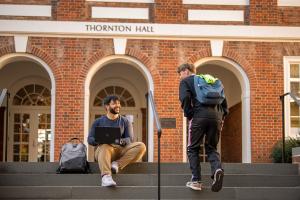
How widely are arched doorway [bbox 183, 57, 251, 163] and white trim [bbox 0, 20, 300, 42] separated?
0.65 m

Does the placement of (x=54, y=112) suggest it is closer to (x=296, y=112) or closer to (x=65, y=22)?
(x=65, y=22)

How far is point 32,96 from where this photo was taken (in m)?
16.9

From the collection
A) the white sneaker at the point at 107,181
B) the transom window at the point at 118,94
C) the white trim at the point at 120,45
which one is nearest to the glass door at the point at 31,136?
the transom window at the point at 118,94

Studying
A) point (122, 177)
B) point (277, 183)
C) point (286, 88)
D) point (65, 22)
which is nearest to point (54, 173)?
point (122, 177)

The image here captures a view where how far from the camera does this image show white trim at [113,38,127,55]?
13.9 metres

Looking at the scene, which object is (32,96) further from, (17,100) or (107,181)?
(107,181)

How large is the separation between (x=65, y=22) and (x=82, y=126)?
7.81 ft

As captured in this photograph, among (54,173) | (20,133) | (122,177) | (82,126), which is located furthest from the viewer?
(20,133)

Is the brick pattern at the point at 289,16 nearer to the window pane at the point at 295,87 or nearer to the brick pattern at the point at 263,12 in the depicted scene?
the brick pattern at the point at 263,12

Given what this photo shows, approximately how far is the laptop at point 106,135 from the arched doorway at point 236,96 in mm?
5792

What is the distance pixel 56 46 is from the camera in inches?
547

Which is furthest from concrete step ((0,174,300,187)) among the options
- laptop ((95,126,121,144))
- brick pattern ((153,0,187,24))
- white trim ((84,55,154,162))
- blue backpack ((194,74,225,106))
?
brick pattern ((153,0,187,24))

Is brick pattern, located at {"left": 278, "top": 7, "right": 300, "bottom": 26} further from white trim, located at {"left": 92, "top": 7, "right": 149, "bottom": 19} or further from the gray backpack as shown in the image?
the gray backpack

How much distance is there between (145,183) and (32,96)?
28.8 ft
